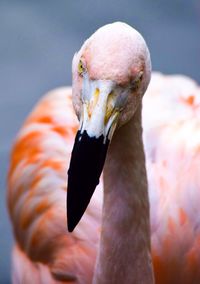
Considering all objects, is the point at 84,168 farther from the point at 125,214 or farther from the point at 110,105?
the point at 125,214

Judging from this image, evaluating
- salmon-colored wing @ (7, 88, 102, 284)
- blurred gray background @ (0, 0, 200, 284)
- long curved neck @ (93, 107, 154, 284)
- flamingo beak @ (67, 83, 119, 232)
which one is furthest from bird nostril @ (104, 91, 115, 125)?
blurred gray background @ (0, 0, 200, 284)

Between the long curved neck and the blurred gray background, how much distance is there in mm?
2207

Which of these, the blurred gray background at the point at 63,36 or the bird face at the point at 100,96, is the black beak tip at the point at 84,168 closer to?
the bird face at the point at 100,96

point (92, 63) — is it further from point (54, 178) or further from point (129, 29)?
point (54, 178)

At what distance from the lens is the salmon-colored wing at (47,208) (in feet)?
9.16

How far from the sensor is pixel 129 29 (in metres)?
1.92

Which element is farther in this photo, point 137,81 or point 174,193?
point 174,193

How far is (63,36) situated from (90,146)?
9.46ft

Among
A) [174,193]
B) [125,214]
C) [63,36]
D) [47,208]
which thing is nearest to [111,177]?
[125,214]

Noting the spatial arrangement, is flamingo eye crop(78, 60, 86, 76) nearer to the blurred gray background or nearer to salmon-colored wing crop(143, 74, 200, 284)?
salmon-colored wing crop(143, 74, 200, 284)

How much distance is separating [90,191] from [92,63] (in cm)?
29

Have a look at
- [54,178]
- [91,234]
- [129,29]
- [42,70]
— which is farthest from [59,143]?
[42,70]

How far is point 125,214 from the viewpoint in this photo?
219 cm

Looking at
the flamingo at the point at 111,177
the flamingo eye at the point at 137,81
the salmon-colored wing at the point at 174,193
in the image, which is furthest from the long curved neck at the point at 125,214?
the salmon-colored wing at the point at 174,193
